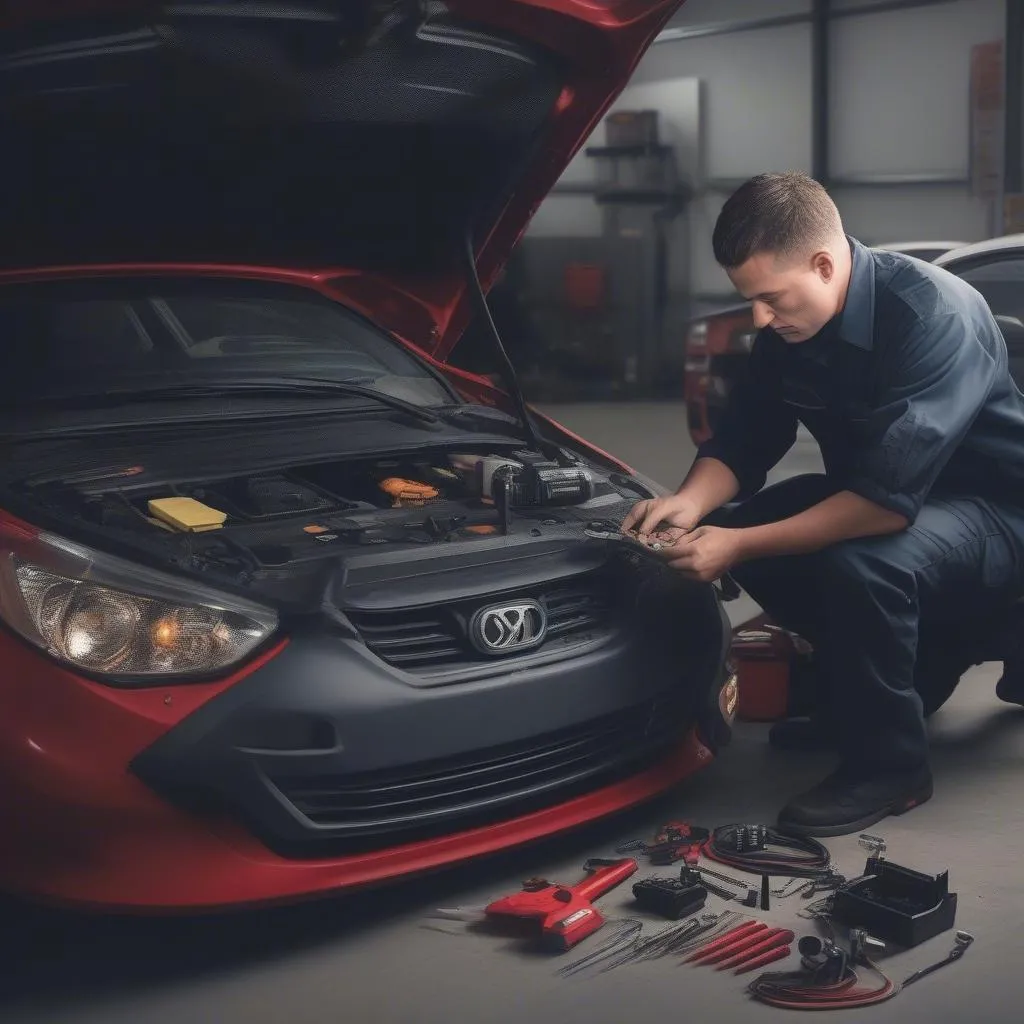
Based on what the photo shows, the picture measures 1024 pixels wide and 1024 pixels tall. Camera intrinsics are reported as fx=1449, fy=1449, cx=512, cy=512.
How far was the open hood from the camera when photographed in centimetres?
210

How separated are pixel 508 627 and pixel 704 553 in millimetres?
388

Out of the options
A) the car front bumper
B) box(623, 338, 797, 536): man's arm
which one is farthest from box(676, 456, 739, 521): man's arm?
the car front bumper

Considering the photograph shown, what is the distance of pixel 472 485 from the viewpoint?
2518mm

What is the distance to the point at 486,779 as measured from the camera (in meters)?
2.04

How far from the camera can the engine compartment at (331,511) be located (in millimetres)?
1981

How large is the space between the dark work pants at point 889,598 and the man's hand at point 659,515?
222mm

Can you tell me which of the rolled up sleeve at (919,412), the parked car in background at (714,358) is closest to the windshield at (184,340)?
the rolled up sleeve at (919,412)

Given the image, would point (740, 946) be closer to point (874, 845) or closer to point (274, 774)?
point (874, 845)

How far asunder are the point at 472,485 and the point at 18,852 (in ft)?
3.32

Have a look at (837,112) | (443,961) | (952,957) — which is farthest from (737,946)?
(837,112)

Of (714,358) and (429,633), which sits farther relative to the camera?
(714,358)

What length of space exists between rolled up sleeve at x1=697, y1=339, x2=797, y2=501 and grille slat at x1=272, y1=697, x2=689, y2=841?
0.62m

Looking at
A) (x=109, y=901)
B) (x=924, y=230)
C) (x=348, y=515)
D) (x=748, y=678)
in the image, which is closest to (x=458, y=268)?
(x=348, y=515)

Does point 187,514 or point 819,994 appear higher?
point 187,514
